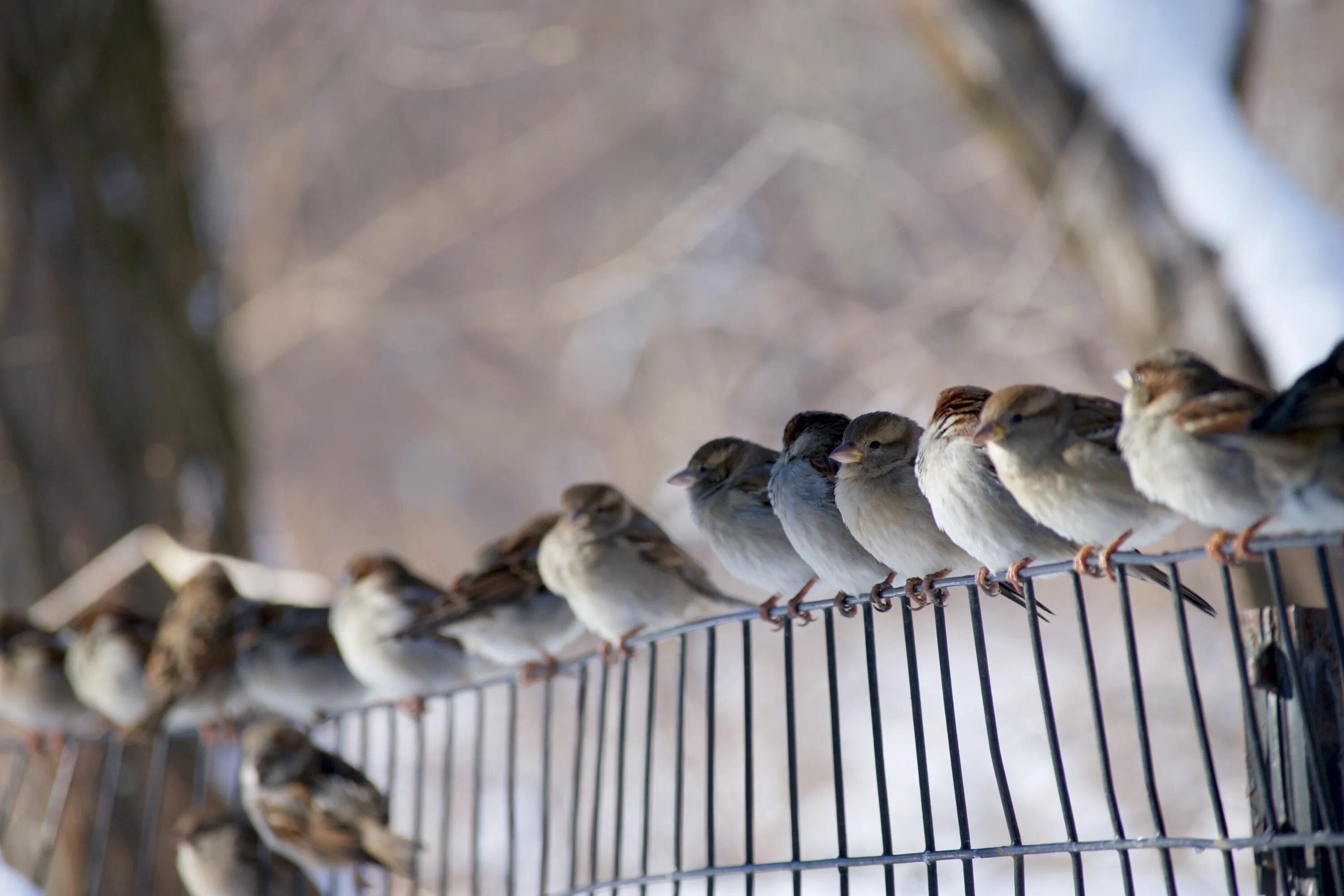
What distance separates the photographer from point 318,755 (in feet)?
14.4

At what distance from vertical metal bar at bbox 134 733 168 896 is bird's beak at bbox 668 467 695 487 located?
245cm

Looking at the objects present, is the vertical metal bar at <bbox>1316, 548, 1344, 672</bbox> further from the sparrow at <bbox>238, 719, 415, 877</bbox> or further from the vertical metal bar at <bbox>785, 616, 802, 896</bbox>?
the sparrow at <bbox>238, 719, 415, 877</bbox>

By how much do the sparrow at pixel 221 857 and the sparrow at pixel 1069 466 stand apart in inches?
126

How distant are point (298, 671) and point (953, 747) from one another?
10.8ft

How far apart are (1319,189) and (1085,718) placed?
12.6ft

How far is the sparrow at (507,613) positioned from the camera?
3.84m

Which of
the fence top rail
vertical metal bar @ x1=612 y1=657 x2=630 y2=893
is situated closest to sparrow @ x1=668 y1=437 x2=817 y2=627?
the fence top rail

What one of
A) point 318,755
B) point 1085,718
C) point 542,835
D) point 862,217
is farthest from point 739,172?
point 542,835

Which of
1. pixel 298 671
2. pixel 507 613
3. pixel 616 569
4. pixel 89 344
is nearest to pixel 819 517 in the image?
pixel 616 569

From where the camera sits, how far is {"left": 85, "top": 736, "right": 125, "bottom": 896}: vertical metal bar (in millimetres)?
4723

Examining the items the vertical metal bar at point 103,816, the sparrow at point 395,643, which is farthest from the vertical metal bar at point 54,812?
the sparrow at point 395,643

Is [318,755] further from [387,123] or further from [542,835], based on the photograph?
[387,123]

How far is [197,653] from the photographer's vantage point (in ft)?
15.8

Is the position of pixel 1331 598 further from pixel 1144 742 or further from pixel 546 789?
pixel 546 789
